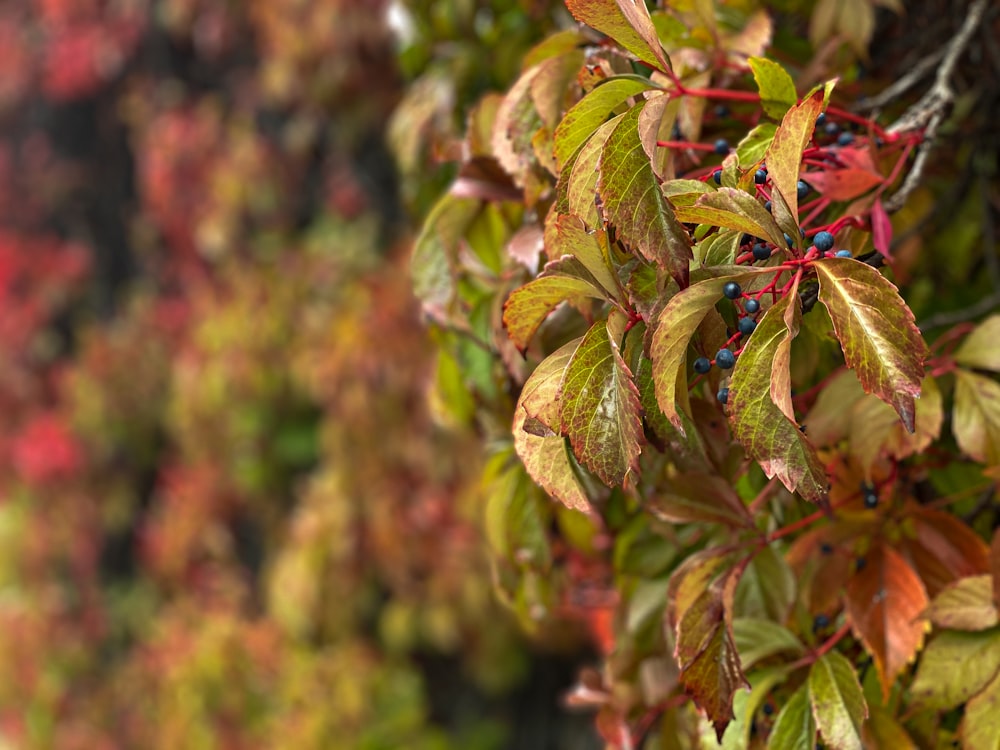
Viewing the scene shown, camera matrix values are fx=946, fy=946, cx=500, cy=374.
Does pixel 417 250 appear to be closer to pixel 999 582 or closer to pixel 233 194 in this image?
pixel 999 582

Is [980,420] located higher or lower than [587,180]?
lower

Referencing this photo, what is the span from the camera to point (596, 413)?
475 mm

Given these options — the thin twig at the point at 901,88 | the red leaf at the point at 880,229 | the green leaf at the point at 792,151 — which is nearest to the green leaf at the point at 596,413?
the green leaf at the point at 792,151

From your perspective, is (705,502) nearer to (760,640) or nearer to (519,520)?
(760,640)

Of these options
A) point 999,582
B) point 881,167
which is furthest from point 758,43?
point 999,582

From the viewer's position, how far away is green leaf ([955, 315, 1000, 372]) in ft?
2.13

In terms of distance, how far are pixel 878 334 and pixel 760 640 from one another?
0.28 m

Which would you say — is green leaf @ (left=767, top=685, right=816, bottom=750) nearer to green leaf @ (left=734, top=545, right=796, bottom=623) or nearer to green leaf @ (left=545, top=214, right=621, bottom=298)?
green leaf @ (left=734, top=545, right=796, bottom=623)

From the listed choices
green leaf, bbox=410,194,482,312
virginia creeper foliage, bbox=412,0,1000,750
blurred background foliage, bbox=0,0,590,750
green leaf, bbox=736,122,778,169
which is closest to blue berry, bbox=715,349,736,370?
virginia creeper foliage, bbox=412,0,1000,750

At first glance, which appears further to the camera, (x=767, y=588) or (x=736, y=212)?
(x=767, y=588)

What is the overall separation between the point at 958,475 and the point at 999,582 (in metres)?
0.19

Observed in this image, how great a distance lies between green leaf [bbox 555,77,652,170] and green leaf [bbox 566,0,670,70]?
0.02m

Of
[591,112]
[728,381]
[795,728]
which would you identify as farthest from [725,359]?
[795,728]

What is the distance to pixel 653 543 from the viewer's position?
2.57ft
